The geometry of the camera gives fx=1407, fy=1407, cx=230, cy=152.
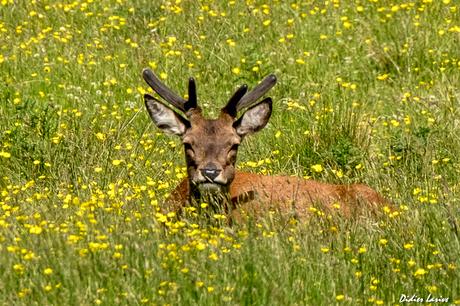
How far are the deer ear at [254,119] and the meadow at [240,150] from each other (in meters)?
0.76

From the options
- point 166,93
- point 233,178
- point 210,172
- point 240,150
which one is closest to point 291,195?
point 233,178

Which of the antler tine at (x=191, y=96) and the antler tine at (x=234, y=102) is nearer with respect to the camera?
the antler tine at (x=191, y=96)

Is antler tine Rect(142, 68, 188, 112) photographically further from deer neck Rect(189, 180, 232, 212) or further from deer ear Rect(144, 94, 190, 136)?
deer neck Rect(189, 180, 232, 212)

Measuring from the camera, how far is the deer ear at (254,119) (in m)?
10.4

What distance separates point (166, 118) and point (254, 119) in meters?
0.65

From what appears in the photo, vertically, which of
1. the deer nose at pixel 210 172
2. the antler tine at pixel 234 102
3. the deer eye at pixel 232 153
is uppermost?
the antler tine at pixel 234 102

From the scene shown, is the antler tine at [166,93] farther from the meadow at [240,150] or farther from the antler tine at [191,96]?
the meadow at [240,150]

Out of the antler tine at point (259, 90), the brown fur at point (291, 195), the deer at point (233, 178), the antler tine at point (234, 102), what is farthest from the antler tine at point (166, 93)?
the brown fur at point (291, 195)

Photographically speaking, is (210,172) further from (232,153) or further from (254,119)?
(254,119)

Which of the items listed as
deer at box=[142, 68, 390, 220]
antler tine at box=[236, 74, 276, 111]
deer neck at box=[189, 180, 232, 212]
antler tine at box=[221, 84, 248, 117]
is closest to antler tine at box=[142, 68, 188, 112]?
deer at box=[142, 68, 390, 220]

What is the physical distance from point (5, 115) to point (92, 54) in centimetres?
199

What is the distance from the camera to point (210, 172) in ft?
A: 32.0

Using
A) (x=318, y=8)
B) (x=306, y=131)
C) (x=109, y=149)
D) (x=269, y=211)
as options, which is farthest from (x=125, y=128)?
(x=318, y=8)

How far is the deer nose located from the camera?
9742mm
